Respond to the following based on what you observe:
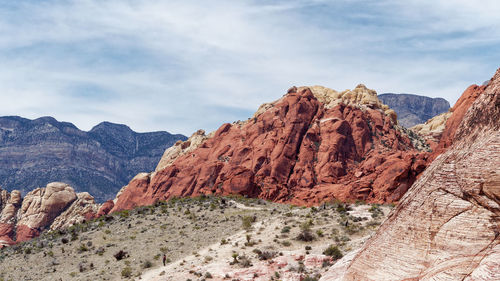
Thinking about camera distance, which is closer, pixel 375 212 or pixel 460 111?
pixel 375 212

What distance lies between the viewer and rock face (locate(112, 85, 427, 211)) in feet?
182

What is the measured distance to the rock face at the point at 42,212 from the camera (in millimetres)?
81000

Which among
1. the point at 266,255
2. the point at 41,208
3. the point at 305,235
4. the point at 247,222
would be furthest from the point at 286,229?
the point at 41,208

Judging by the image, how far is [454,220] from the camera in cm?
746

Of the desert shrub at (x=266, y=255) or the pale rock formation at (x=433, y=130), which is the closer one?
the desert shrub at (x=266, y=255)

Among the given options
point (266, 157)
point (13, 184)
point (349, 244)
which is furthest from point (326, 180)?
point (13, 184)

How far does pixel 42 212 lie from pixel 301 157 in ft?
182

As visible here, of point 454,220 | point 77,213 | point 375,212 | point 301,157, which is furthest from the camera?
point 77,213

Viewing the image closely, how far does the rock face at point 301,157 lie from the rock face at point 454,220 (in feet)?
139

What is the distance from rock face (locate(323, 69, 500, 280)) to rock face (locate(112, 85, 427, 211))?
139 ft

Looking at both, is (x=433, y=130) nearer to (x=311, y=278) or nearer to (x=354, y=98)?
(x=354, y=98)

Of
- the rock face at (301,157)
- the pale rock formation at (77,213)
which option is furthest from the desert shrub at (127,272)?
the pale rock formation at (77,213)

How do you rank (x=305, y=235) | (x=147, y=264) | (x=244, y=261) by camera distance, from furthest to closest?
(x=147, y=264) < (x=305, y=235) < (x=244, y=261)

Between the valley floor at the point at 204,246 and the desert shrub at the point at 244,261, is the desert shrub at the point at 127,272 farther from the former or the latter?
the desert shrub at the point at 244,261
